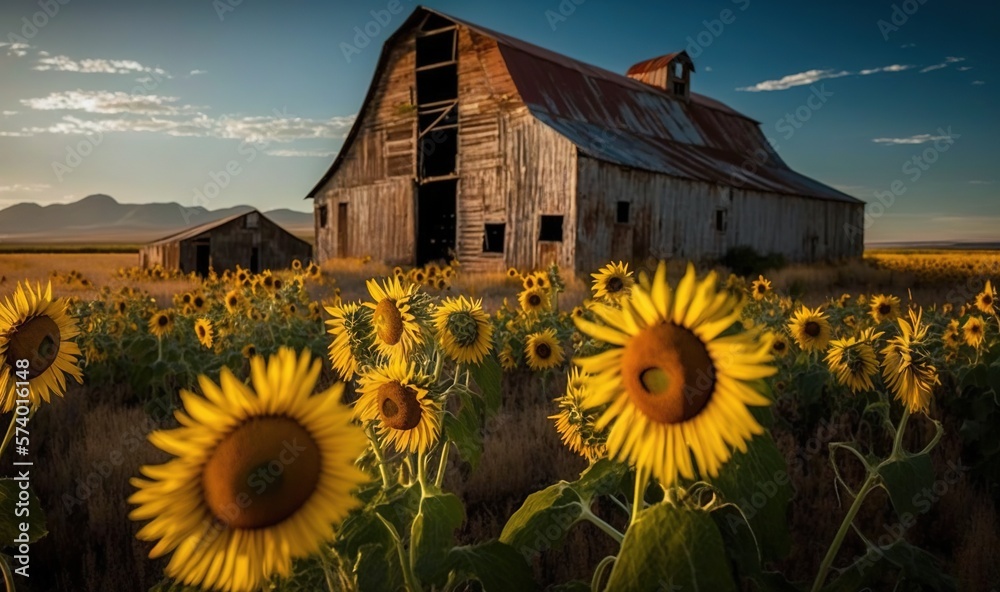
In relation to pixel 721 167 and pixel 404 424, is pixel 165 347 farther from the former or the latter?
pixel 721 167

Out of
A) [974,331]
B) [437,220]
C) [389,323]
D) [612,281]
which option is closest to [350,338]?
[389,323]

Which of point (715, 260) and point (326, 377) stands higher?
point (715, 260)

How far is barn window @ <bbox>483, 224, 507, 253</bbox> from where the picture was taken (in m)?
20.3

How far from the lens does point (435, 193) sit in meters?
25.3

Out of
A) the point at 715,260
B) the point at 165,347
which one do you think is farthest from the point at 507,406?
the point at 715,260

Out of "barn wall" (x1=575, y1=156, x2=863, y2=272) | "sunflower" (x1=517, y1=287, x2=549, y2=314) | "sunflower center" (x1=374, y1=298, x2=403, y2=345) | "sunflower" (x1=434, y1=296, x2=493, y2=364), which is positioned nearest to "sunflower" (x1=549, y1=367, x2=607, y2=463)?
"sunflower" (x1=434, y1=296, x2=493, y2=364)

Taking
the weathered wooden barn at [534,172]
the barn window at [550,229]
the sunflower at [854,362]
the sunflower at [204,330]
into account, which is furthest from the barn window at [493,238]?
the sunflower at [854,362]

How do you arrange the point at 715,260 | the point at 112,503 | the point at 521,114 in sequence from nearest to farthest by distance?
the point at 112,503 < the point at 521,114 < the point at 715,260

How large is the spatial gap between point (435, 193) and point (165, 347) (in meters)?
19.4

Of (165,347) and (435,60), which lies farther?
(435,60)

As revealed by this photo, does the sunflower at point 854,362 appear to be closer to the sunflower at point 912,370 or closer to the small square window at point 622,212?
the sunflower at point 912,370

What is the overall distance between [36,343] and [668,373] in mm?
1895

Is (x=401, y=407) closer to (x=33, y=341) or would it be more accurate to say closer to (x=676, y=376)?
(x=676, y=376)

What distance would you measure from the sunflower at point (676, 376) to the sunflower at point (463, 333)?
3.62 feet
